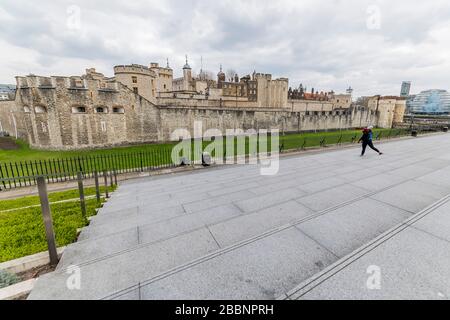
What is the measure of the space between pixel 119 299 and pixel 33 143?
26.5 metres

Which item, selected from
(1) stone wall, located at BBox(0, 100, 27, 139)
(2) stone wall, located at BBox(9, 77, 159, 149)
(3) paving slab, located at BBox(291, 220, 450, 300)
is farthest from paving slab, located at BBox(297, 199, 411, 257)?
(1) stone wall, located at BBox(0, 100, 27, 139)

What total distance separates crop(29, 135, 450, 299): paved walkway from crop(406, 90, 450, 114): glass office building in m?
132

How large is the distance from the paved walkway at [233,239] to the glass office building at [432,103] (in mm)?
132125

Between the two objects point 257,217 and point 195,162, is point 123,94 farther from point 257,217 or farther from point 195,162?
point 257,217

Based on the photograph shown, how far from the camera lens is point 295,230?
2.96 metres

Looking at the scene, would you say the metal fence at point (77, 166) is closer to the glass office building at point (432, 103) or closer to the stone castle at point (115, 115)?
the stone castle at point (115, 115)

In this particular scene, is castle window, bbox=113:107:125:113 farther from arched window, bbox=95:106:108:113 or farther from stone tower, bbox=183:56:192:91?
stone tower, bbox=183:56:192:91

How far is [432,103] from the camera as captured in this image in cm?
10119

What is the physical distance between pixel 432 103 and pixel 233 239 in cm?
14647

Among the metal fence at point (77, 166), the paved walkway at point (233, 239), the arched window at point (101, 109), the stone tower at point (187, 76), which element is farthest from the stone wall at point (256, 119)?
the stone tower at point (187, 76)

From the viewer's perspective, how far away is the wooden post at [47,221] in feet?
8.48

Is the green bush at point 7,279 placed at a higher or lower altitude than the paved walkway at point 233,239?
lower

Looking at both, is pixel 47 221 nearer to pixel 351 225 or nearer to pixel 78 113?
pixel 351 225
